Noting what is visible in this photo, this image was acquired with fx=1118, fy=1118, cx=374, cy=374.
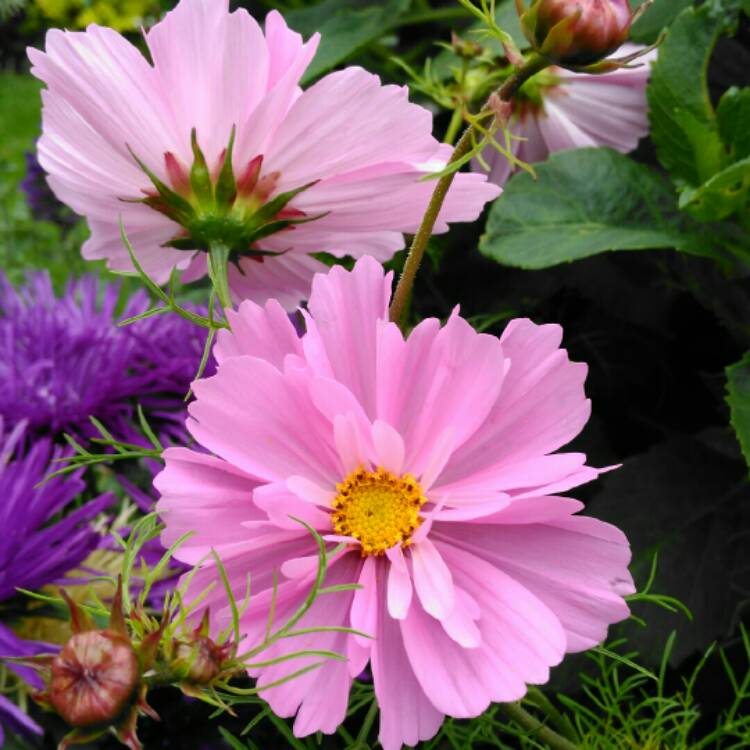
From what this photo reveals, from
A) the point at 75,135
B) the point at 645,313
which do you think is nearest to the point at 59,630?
the point at 75,135

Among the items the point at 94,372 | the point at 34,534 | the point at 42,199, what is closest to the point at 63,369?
the point at 94,372

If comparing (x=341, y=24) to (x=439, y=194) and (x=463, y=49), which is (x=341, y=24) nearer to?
(x=463, y=49)

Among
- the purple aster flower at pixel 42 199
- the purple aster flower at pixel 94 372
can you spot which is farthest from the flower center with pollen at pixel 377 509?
the purple aster flower at pixel 42 199

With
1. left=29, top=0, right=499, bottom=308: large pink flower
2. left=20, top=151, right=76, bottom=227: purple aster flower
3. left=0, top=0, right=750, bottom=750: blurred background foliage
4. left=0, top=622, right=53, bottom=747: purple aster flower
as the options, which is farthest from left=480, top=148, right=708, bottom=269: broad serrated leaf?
left=20, top=151, right=76, bottom=227: purple aster flower

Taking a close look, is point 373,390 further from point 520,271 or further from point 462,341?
point 520,271

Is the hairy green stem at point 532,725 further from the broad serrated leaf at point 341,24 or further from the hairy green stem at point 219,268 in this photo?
the broad serrated leaf at point 341,24

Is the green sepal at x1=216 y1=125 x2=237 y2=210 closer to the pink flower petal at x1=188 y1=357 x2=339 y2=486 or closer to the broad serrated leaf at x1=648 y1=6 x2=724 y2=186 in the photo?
the pink flower petal at x1=188 y1=357 x2=339 y2=486
